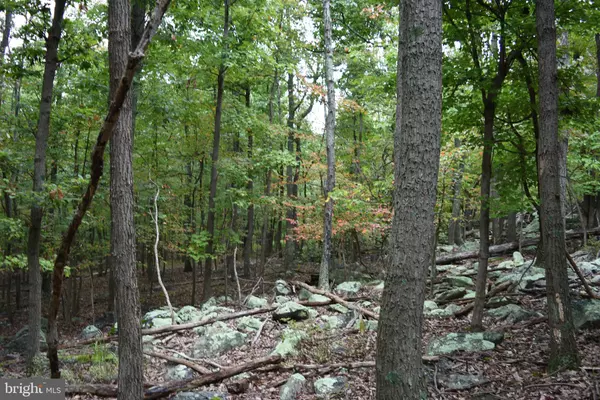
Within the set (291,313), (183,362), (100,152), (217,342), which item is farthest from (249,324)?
(100,152)

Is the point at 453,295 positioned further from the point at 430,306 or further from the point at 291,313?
the point at 291,313

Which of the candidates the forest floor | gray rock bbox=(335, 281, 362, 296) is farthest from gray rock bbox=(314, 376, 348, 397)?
gray rock bbox=(335, 281, 362, 296)

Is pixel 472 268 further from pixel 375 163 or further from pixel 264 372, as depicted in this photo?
pixel 264 372

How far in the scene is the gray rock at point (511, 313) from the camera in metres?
6.57

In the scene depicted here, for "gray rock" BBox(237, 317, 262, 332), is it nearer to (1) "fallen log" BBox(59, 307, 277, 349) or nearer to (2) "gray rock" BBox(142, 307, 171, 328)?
(1) "fallen log" BBox(59, 307, 277, 349)

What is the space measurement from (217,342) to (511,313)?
5.43m

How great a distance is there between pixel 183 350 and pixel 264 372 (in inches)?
90.8

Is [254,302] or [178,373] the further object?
[254,302]

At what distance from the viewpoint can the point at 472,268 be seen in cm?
1148

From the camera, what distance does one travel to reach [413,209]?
3.25 metres

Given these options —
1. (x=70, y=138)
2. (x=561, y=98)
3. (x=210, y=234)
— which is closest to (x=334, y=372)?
(x=561, y=98)

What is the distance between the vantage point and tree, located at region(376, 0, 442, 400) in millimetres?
3217

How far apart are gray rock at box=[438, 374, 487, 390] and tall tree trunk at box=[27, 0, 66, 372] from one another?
23.6 feet

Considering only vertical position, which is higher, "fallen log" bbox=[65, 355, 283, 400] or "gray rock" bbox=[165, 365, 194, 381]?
"fallen log" bbox=[65, 355, 283, 400]
